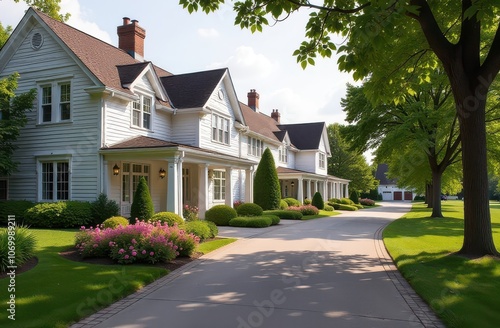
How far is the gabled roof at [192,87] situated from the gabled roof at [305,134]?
847 inches

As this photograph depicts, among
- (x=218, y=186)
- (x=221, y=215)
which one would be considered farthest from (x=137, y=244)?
(x=218, y=186)

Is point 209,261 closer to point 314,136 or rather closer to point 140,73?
point 140,73

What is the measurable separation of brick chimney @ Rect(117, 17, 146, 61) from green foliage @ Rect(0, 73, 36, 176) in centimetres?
743

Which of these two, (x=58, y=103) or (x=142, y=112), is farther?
(x=142, y=112)

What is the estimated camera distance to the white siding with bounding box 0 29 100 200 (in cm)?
1741

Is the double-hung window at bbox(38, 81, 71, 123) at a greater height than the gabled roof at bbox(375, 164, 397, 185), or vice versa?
the double-hung window at bbox(38, 81, 71, 123)

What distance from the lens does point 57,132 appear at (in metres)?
18.1

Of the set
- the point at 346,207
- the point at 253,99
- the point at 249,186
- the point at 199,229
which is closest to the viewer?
the point at 199,229

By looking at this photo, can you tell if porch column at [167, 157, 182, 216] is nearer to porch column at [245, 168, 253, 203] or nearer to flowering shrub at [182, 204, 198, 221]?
flowering shrub at [182, 204, 198, 221]

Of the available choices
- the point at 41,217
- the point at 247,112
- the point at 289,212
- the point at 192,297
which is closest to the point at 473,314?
the point at 192,297

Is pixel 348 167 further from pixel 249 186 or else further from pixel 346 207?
pixel 249 186

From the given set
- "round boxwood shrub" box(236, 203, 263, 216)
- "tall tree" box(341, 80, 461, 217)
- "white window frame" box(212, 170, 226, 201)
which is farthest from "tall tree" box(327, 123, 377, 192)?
"round boxwood shrub" box(236, 203, 263, 216)

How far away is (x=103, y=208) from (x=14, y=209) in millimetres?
3974

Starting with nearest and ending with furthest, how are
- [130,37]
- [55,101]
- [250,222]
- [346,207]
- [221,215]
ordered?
[55,101], [250,222], [221,215], [130,37], [346,207]
